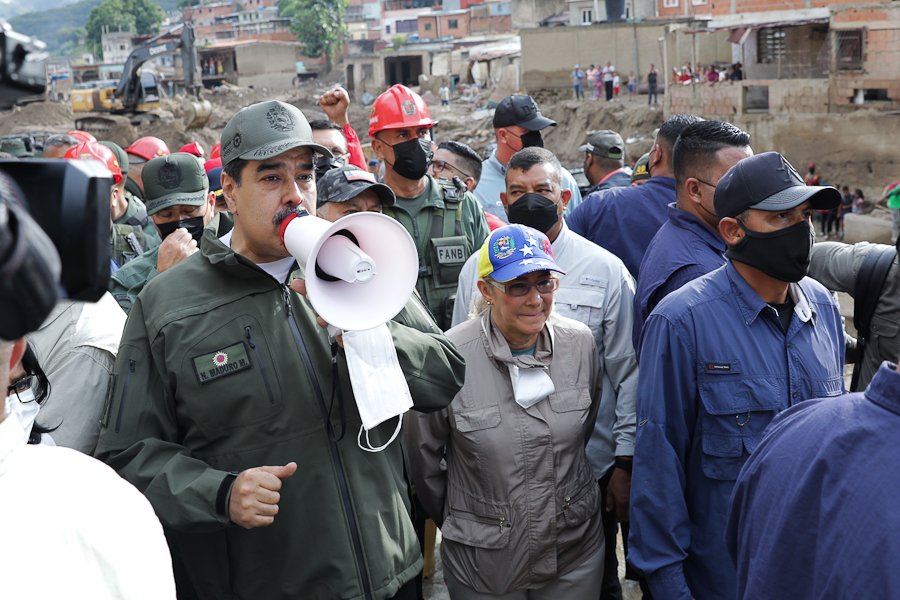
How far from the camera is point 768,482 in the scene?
2.32 meters

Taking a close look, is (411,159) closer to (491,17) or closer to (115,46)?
(491,17)

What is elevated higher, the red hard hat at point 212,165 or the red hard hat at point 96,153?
the red hard hat at point 96,153

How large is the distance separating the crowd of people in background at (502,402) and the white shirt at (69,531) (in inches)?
1.8

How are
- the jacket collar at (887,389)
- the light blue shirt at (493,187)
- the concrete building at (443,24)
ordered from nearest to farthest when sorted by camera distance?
the jacket collar at (887,389) < the light blue shirt at (493,187) < the concrete building at (443,24)

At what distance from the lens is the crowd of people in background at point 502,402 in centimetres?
248

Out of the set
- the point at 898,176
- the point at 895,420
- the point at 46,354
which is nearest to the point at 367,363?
the point at 46,354

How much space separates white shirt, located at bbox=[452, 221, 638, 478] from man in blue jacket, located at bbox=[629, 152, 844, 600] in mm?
686

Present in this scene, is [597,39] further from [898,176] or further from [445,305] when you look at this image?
[445,305]

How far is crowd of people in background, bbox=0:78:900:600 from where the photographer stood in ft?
8.14

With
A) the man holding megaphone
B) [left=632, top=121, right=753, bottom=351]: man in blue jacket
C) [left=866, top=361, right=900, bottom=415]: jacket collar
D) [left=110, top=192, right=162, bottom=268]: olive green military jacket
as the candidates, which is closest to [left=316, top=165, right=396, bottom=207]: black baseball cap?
A: the man holding megaphone

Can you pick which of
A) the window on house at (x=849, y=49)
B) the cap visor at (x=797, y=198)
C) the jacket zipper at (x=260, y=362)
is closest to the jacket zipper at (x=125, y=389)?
the jacket zipper at (x=260, y=362)

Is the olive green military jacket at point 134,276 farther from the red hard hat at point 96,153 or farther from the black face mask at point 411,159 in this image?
the red hard hat at point 96,153

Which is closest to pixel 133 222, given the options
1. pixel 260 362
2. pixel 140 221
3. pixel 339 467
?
pixel 140 221

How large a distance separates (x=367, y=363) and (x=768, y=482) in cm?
124
